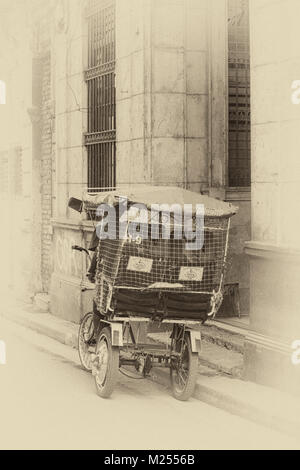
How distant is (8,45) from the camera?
23750 millimetres

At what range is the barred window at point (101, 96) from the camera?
55.1ft

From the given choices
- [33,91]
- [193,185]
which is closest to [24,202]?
[33,91]

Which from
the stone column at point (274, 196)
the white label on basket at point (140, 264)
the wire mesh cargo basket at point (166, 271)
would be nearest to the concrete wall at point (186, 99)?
the stone column at point (274, 196)

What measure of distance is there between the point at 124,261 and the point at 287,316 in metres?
1.88

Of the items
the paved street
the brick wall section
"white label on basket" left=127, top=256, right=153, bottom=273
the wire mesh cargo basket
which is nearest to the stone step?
the paved street

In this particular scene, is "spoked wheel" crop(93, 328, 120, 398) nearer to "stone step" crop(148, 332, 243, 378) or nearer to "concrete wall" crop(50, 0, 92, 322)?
"stone step" crop(148, 332, 243, 378)

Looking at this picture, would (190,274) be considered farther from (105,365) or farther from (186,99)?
(186,99)

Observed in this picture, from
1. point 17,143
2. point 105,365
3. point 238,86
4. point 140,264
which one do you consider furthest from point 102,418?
point 17,143

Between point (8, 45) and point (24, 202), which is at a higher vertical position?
point (8, 45)

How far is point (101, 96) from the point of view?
56.5 ft

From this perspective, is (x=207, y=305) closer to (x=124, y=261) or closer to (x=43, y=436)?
(x=124, y=261)

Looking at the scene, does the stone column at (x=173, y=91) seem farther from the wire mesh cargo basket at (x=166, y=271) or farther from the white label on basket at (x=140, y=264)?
the white label on basket at (x=140, y=264)

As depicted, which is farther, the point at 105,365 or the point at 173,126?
the point at 173,126

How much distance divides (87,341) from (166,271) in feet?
6.41
